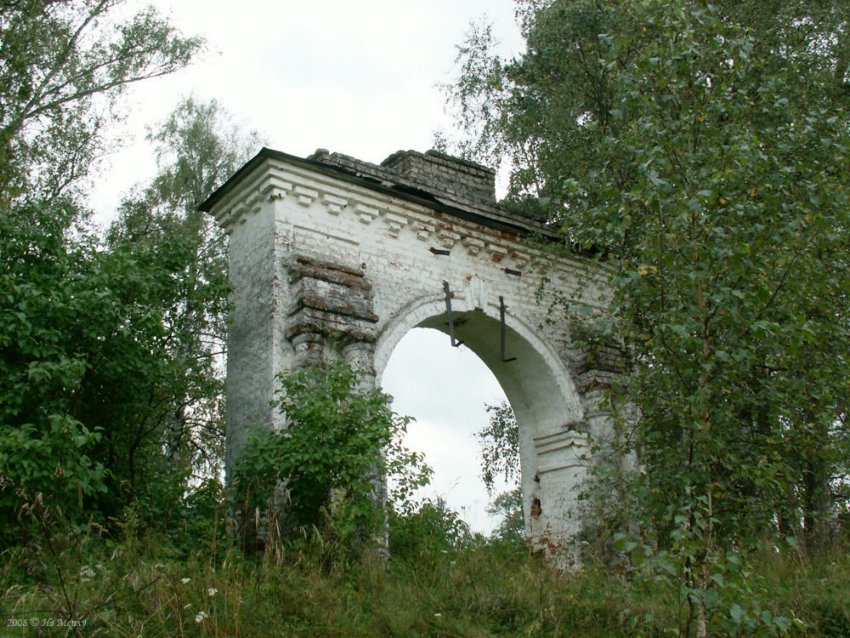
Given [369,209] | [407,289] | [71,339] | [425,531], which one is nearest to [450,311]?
[407,289]

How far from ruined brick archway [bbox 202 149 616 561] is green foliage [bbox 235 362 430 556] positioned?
72cm

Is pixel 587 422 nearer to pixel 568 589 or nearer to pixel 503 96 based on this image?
pixel 568 589

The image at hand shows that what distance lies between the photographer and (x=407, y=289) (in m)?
10.2

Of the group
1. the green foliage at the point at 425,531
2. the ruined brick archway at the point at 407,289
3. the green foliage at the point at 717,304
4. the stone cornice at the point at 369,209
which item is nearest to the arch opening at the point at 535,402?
the ruined brick archway at the point at 407,289

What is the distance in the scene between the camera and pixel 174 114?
62.0 ft

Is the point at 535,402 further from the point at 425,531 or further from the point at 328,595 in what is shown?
the point at 328,595

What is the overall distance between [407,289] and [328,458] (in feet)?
9.97

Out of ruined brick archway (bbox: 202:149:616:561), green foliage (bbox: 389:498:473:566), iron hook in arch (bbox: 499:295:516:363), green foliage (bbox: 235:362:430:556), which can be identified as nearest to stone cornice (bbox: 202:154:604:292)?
ruined brick archway (bbox: 202:149:616:561)

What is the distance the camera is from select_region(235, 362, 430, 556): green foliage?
764 cm

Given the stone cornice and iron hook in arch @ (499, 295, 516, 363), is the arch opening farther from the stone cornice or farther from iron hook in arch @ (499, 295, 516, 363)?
the stone cornice

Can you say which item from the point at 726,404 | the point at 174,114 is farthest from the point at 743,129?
the point at 174,114

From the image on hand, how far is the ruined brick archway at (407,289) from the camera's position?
9180 millimetres

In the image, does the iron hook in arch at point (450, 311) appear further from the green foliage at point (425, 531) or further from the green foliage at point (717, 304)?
the green foliage at point (717, 304)

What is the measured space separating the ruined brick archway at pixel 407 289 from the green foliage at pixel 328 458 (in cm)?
72
